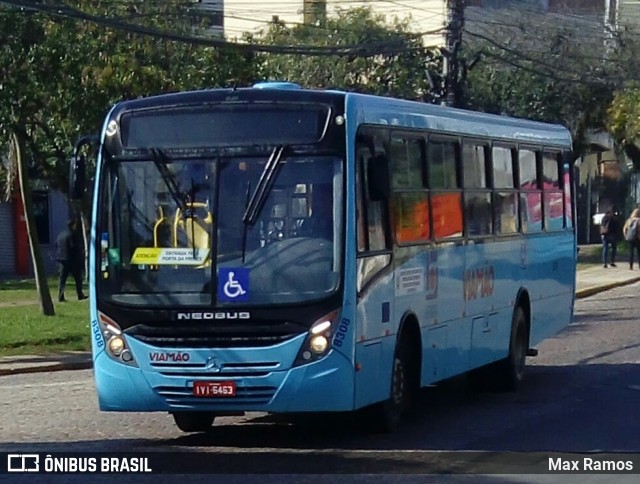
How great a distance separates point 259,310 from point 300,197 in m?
0.99

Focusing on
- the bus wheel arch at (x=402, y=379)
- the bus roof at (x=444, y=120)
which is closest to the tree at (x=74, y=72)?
the bus roof at (x=444, y=120)

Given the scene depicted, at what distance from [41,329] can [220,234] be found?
512 inches

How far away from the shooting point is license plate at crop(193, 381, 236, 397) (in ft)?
37.2

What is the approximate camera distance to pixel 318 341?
11328 millimetres

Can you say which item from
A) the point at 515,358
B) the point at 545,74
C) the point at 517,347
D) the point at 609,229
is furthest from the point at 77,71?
the point at 609,229

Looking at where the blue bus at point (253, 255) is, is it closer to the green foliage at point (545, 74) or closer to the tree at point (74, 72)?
the tree at point (74, 72)

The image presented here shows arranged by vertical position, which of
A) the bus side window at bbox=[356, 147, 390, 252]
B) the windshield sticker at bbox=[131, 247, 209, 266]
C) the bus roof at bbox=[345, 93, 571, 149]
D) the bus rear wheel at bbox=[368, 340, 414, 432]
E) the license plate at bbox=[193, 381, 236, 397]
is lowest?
the bus rear wheel at bbox=[368, 340, 414, 432]

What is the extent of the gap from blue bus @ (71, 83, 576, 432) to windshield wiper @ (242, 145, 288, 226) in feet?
0.04

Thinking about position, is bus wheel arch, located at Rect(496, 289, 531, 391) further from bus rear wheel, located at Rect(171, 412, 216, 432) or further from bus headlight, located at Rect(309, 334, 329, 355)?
bus headlight, located at Rect(309, 334, 329, 355)

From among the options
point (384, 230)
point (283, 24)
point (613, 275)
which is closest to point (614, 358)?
point (384, 230)

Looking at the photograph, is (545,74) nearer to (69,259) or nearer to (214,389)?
(69,259)

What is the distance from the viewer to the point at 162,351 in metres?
11.5

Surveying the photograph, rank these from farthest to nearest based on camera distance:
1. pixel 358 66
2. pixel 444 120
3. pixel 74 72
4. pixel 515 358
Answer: pixel 358 66 → pixel 74 72 → pixel 515 358 → pixel 444 120

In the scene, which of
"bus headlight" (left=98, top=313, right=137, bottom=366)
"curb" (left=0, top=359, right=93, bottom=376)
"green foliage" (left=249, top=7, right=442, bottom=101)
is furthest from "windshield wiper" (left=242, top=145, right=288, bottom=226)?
"green foliage" (left=249, top=7, right=442, bottom=101)
